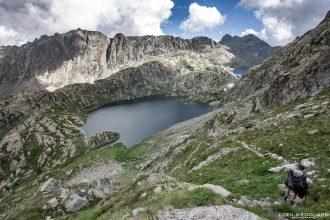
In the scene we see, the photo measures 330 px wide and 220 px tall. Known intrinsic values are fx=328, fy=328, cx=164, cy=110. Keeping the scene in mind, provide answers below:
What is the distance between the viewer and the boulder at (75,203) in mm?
47359

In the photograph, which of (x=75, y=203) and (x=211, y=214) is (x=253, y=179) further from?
(x=75, y=203)

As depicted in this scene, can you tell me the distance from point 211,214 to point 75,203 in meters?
34.8

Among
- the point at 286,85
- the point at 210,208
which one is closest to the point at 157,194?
the point at 210,208

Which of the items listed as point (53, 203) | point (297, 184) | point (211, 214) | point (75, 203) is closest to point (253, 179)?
point (297, 184)

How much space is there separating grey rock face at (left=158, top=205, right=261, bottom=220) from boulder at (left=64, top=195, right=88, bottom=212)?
106 ft

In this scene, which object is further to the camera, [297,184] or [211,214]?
[297,184]

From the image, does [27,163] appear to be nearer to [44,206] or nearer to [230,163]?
[44,206]

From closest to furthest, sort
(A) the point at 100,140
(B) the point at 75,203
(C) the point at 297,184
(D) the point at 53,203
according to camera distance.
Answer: (C) the point at 297,184
(B) the point at 75,203
(D) the point at 53,203
(A) the point at 100,140

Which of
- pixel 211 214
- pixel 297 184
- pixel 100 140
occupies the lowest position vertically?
pixel 100 140

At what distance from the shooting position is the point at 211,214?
1789cm

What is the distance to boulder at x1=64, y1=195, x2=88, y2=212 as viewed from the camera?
4736cm

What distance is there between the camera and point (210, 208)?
18516 mm

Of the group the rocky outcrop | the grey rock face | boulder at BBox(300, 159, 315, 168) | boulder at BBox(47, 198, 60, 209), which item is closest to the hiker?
the grey rock face

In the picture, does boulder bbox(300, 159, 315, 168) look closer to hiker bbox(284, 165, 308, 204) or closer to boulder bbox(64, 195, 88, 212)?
hiker bbox(284, 165, 308, 204)
